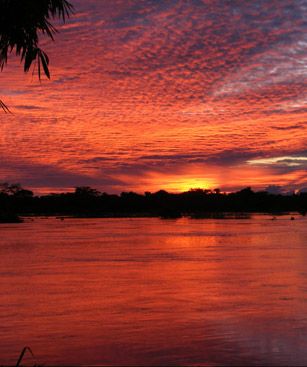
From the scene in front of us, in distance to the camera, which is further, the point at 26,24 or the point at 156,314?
the point at 156,314

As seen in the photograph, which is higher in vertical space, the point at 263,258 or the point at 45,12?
the point at 45,12

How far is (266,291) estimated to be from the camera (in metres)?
26.2

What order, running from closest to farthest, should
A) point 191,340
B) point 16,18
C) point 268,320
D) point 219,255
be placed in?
point 16,18 → point 191,340 → point 268,320 → point 219,255

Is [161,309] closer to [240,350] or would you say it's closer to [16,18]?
[240,350]

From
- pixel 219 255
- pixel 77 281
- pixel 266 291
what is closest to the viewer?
pixel 266 291

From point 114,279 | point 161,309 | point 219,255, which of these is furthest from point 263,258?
point 161,309

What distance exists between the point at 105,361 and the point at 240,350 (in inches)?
132

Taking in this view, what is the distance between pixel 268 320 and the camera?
19.6 m

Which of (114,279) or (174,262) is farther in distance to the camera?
(174,262)

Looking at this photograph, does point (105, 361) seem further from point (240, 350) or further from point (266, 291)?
point (266, 291)

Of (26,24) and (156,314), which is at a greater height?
(26,24)

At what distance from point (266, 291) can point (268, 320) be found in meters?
6.68

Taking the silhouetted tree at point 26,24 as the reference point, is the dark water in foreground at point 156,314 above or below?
below

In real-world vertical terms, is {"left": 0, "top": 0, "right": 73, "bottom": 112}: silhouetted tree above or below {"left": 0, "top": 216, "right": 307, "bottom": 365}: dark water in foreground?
above
